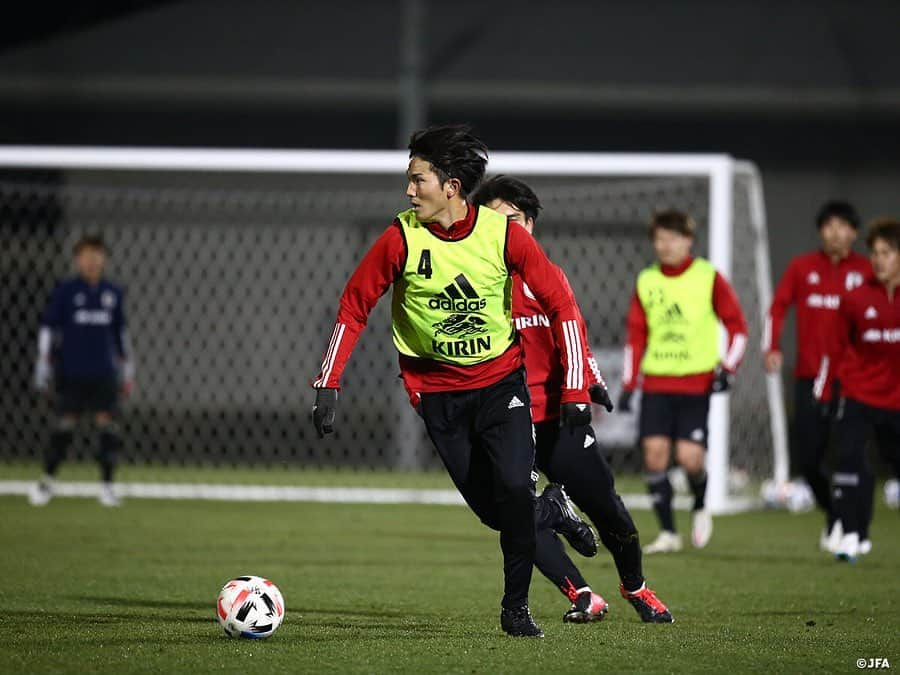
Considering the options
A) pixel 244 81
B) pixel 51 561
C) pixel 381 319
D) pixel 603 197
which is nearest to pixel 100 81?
pixel 244 81

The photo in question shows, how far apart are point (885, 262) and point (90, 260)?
6472 millimetres

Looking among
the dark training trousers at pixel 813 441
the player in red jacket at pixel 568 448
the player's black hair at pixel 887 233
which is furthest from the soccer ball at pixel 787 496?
the player in red jacket at pixel 568 448

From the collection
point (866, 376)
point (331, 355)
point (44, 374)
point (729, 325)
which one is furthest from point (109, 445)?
point (331, 355)

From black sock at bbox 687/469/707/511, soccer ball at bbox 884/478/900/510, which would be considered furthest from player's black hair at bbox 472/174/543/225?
soccer ball at bbox 884/478/900/510

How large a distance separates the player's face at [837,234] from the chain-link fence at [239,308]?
6046 mm

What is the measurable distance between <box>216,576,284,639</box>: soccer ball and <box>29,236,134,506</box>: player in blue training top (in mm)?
7096

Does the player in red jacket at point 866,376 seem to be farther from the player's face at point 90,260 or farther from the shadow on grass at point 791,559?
the player's face at point 90,260

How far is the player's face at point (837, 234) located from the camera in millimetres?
10852

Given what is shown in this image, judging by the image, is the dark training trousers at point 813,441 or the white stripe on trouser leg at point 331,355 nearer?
the white stripe on trouser leg at point 331,355

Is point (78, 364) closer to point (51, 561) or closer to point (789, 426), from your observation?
point (51, 561)

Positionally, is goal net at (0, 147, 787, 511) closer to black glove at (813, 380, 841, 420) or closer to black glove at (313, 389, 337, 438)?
black glove at (813, 380, 841, 420)

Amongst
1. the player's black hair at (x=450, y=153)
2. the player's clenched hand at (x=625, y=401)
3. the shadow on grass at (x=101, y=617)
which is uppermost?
the player's black hair at (x=450, y=153)

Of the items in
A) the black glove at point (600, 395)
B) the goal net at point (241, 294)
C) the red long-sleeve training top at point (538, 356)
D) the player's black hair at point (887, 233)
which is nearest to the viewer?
the black glove at point (600, 395)

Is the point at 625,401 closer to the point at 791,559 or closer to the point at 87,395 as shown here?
the point at 791,559
